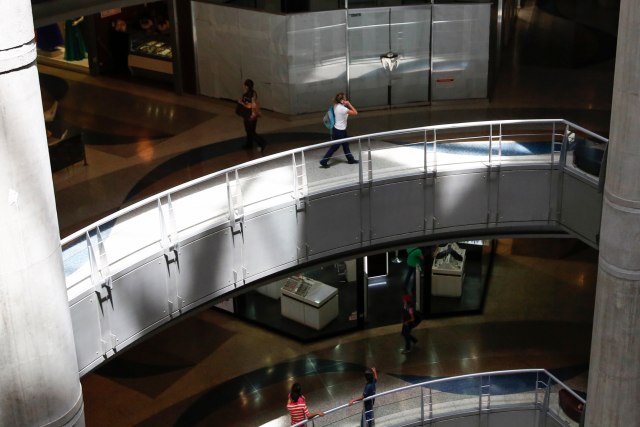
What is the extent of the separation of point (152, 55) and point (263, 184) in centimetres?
969

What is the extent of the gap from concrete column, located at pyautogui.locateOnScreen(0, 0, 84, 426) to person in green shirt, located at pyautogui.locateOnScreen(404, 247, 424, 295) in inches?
453

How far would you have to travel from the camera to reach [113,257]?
46.2ft

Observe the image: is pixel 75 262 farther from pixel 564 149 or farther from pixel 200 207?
pixel 564 149

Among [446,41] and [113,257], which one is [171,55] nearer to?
[446,41]

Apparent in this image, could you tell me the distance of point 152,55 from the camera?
24625 millimetres

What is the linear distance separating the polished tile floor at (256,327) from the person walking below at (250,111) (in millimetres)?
303

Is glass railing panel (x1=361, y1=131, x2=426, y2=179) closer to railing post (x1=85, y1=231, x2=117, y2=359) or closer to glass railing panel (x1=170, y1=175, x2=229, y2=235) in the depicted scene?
glass railing panel (x1=170, y1=175, x2=229, y2=235)

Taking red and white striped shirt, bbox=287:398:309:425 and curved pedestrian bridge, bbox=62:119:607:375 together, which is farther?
red and white striped shirt, bbox=287:398:309:425

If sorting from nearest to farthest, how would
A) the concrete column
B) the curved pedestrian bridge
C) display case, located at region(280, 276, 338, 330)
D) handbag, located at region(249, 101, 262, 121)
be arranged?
1. the concrete column
2. the curved pedestrian bridge
3. handbag, located at region(249, 101, 262, 121)
4. display case, located at region(280, 276, 338, 330)

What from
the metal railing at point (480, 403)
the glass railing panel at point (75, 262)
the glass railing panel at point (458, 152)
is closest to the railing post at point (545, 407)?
the metal railing at point (480, 403)

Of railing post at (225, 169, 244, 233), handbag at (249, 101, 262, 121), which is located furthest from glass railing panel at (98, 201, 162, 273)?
handbag at (249, 101, 262, 121)

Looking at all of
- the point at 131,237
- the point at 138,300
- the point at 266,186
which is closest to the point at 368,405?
the point at 266,186

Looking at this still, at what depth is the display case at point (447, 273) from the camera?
2158 centimetres

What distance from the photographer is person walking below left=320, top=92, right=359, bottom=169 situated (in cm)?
1681
